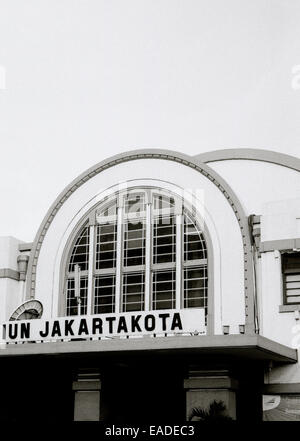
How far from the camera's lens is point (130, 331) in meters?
19.0

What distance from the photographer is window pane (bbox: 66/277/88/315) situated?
77.6 feet

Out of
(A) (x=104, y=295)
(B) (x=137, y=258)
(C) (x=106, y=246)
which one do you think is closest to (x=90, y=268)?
(C) (x=106, y=246)

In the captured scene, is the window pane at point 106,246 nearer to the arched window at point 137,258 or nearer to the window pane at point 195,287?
the arched window at point 137,258

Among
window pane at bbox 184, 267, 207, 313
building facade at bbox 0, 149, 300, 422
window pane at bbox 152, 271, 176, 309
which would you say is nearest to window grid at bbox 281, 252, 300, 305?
building facade at bbox 0, 149, 300, 422

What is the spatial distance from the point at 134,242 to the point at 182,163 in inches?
118

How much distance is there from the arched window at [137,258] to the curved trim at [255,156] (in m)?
3.98

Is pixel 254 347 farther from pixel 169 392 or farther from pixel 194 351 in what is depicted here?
pixel 169 392

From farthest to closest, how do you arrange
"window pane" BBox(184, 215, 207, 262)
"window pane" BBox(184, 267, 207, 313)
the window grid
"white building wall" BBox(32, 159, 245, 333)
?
1. "window pane" BBox(184, 215, 207, 262)
2. "window pane" BBox(184, 267, 207, 313)
3. "white building wall" BBox(32, 159, 245, 333)
4. the window grid

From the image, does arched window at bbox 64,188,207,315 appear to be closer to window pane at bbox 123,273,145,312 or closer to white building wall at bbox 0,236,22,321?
window pane at bbox 123,273,145,312

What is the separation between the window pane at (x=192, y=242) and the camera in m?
22.9

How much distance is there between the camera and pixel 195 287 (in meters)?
22.7

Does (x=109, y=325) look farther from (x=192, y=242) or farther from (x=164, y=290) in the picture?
(x=192, y=242)
